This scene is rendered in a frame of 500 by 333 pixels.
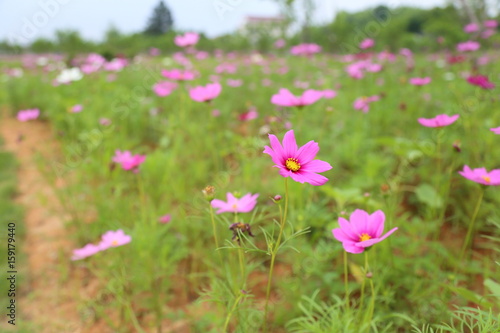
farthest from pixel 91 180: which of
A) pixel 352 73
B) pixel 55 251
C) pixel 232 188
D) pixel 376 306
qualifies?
pixel 352 73

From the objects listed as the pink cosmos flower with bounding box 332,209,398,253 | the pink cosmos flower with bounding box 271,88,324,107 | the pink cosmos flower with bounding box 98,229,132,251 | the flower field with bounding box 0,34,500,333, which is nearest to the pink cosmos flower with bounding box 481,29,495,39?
the flower field with bounding box 0,34,500,333

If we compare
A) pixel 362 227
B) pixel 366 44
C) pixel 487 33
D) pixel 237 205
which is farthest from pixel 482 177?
pixel 487 33

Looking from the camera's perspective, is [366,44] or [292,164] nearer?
[292,164]

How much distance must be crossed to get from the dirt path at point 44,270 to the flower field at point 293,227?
22 millimetres

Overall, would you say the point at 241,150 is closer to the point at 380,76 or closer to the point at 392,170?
the point at 392,170

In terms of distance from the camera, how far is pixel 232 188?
1648 mm

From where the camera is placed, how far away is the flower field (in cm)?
85

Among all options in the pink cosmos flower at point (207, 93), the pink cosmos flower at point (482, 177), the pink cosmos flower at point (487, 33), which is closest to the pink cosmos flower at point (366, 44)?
the pink cosmos flower at point (487, 33)

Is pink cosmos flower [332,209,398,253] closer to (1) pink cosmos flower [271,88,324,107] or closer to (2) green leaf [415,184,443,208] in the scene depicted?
(1) pink cosmos flower [271,88,324,107]

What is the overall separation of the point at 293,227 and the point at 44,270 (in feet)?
3.96

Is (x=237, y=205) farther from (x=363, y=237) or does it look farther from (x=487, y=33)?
(x=487, y=33)

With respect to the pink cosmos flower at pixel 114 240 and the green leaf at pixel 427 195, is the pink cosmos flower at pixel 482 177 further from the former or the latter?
the pink cosmos flower at pixel 114 240

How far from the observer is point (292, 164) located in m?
0.69

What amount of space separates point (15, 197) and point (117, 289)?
1442 millimetres
